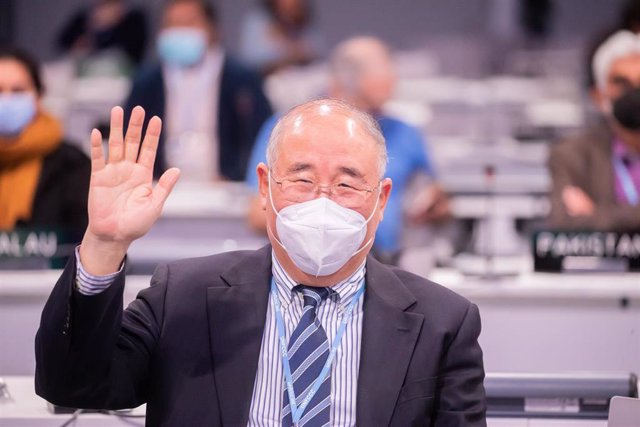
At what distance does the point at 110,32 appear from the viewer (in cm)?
862

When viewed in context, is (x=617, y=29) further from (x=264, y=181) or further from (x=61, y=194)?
(x=264, y=181)

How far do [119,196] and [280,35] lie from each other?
22.0 feet

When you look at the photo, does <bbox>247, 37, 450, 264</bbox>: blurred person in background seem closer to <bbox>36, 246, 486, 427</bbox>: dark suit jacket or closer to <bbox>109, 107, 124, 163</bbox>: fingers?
<bbox>36, 246, 486, 427</bbox>: dark suit jacket

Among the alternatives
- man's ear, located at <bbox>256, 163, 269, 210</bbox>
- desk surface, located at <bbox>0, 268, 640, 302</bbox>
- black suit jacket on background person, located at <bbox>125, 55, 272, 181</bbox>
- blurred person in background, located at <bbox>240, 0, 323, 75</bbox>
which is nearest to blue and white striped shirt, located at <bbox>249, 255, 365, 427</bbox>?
man's ear, located at <bbox>256, 163, 269, 210</bbox>

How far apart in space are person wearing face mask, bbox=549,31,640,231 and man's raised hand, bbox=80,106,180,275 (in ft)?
8.65

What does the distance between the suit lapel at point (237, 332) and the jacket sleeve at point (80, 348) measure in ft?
0.60

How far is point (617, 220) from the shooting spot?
4008mm

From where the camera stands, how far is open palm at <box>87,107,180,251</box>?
1679 millimetres

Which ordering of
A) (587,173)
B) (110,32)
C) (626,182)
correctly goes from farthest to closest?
(110,32) < (587,173) < (626,182)

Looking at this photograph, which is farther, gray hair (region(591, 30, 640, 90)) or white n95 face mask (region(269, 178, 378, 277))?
gray hair (region(591, 30, 640, 90))

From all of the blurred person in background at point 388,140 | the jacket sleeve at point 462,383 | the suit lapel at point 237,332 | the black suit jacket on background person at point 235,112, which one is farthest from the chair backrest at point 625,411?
the black suit jacket on background person at point 235,112

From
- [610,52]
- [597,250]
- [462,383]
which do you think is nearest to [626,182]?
[610,52]

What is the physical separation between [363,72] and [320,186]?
2907mm

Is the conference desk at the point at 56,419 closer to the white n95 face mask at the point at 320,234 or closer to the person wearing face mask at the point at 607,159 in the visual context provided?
the white n95 face mask at the point at 320,234
